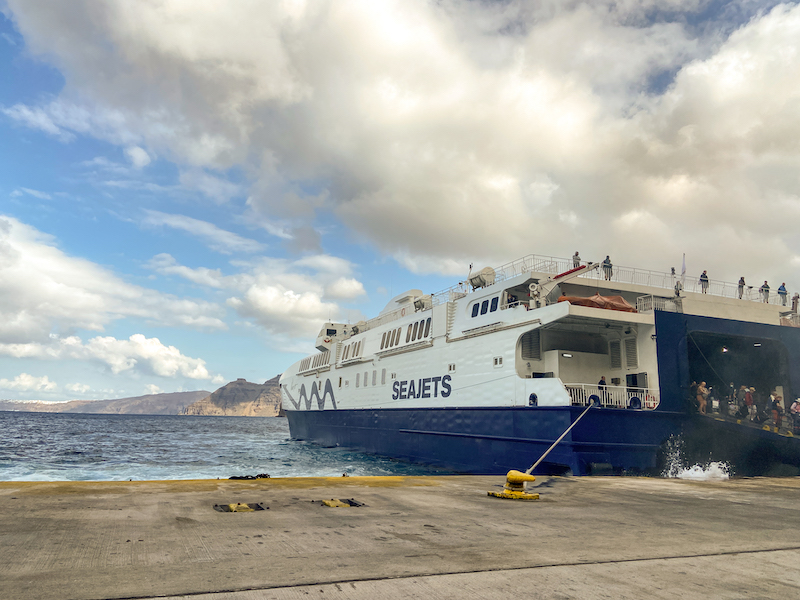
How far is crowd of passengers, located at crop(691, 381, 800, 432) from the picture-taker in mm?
15820

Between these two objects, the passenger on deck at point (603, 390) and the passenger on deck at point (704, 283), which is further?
the passenger on deck at point (704, 283)

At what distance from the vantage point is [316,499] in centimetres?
784

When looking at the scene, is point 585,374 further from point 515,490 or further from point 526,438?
point 515,490

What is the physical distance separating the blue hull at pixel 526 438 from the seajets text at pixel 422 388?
661 mm

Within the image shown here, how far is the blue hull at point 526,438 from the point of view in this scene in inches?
571

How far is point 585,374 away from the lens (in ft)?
57.4

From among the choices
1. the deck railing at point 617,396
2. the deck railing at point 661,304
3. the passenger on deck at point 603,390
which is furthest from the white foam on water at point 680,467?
the deck railing at point 661,304

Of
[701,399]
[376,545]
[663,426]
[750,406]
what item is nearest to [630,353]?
[701,399]

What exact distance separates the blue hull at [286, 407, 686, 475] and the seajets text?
2.17 ft

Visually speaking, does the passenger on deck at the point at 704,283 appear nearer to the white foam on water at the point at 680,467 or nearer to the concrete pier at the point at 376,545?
the white foam on water at the point at 680,467

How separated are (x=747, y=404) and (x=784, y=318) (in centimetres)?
474

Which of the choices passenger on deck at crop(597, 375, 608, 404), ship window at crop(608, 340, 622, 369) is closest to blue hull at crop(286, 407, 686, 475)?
passenger on deck at crop(597, 375, 608, 404)

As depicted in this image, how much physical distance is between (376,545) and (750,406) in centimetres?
1620

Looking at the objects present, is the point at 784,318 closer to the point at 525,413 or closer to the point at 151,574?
the point at 525,413
